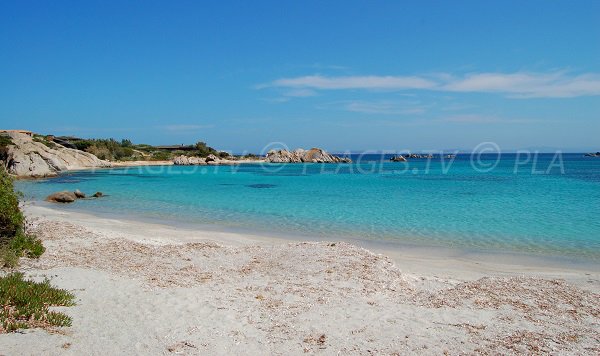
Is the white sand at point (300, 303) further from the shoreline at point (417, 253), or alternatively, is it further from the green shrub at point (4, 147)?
the green shrub at point (4, 147)

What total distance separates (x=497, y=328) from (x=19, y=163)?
183 feet

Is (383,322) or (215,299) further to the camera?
(215,299)

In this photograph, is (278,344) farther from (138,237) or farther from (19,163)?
(19,163)

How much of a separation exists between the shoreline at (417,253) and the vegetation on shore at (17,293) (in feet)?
15.5

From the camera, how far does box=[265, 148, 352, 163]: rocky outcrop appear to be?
11638 centimetres

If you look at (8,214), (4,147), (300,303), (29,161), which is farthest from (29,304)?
(4,147)

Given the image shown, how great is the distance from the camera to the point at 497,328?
303 inches

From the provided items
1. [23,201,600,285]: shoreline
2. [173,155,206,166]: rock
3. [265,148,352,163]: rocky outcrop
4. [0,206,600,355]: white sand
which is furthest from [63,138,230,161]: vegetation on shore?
[0,206,600,355]: white sand

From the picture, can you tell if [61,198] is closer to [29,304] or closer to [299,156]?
[29,304]

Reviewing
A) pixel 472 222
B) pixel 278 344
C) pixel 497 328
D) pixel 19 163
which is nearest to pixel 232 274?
pixel 278 344

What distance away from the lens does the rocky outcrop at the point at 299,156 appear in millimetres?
116375

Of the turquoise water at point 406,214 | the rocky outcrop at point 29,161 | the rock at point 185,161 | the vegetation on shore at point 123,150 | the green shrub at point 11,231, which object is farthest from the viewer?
the rock at point 185,161

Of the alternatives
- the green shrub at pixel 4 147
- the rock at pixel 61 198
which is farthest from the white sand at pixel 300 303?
the green shrub at pixel 4 147

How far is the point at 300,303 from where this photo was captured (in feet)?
29.1
